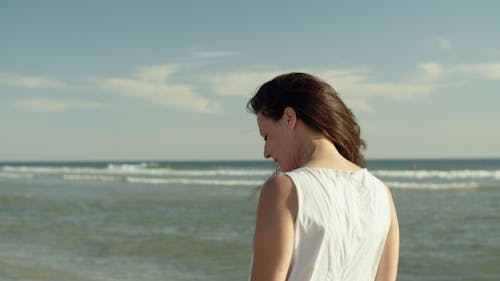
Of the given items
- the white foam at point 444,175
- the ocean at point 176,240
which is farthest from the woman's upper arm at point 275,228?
the white foam at point 444,175

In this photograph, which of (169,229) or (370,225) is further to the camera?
(169,229)

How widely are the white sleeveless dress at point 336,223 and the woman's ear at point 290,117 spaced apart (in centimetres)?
15

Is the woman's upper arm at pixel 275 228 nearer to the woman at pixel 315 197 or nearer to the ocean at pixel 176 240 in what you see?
the woman at pixel 315 197

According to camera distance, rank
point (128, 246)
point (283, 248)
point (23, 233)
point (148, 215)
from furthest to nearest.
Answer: point (148, 215) < point (23, 233) < point (128, 246) < point (283, 248)

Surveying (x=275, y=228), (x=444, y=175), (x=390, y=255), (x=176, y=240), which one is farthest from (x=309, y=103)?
(x=444, y=175)

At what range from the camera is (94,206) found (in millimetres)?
16062

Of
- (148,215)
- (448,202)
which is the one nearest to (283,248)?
(148,215)

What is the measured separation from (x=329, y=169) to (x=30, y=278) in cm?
638

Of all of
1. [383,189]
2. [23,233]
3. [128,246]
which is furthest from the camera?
[23,233]

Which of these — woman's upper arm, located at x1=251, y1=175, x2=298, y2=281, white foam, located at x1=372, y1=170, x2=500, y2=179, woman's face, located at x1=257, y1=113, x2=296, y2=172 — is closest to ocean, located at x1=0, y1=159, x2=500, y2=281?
woman's face, located at x1=257, y1=113, x2=296, y2=172

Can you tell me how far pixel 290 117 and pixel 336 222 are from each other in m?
0.30

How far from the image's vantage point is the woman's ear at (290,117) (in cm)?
154

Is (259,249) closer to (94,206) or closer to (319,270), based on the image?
(319,270)

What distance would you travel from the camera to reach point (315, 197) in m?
1.40
